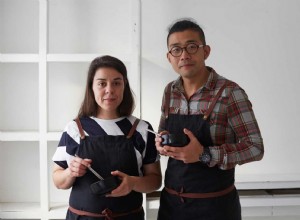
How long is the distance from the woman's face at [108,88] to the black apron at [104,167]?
123 millimetres

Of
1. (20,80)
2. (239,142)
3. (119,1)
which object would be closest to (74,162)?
(239,142)

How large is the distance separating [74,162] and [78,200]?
163 mm

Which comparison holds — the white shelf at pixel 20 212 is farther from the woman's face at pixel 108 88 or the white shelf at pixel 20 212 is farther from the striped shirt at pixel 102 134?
the woman's face at pixel 108 88

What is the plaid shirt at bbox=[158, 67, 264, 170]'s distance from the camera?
0.95 meters

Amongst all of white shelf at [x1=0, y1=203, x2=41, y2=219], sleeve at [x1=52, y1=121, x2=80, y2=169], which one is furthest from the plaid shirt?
white shelf at [x1=0, y1=203, x2=41, y2=219]

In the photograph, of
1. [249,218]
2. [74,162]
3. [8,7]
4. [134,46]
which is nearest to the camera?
[74,162]

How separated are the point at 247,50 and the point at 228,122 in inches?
34.5

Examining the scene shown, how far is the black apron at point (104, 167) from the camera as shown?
0.99 m

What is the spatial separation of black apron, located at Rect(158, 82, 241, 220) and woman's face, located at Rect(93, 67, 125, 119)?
243 millimetres

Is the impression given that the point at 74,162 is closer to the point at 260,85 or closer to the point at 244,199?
the point at 244,199


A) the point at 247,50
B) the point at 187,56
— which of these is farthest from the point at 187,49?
the point at 247,50

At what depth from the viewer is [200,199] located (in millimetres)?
1007

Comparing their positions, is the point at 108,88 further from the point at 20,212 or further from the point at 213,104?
the point at 20,212

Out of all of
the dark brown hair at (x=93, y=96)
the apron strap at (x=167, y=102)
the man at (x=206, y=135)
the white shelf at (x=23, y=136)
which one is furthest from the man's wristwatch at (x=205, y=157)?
the white shelf at (x=23, y=136)
